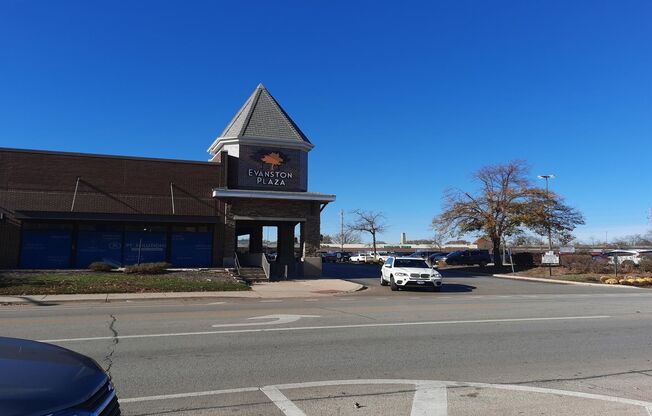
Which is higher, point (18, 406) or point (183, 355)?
point (18, 406)

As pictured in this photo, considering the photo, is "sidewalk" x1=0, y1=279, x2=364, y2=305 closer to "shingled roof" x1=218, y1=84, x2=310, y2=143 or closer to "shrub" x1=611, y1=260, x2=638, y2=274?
"shingled roof" x1=218, y1=84, x2=310, y2=143

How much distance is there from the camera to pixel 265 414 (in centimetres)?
530

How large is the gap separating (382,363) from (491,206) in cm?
3318

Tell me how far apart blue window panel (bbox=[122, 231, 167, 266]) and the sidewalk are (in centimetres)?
631

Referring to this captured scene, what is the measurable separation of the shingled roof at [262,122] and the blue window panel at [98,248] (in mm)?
8334

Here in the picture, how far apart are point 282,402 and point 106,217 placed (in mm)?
22241

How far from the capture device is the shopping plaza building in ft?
81.7

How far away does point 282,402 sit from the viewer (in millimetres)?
5703

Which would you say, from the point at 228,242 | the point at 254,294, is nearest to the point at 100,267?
the point at 228,242

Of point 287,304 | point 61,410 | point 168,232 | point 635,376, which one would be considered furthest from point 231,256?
point 61,410

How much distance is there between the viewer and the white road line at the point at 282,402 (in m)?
5.35

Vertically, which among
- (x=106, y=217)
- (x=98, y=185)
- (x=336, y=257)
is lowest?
(x=336, y=257)

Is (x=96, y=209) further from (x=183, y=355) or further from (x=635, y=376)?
(x=635, y=376)

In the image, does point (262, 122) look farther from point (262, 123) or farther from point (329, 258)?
point (329, 258)
